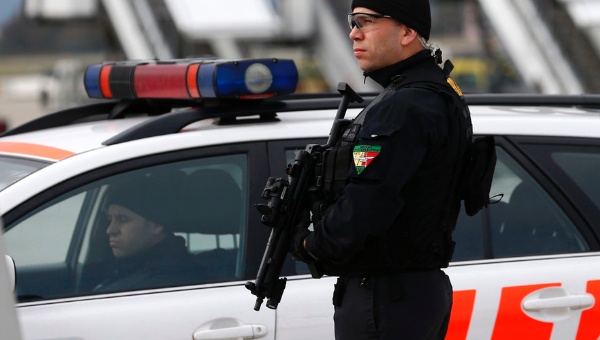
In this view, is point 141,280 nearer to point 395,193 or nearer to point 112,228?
point 112,228

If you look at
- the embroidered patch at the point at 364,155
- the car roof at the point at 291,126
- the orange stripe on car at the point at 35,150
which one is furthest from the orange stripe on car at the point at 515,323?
the orange stripe on car at the point at 35,150

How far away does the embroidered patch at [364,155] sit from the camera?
8.69 feet

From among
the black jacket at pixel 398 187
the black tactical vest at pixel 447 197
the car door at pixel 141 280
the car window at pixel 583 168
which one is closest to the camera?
the black jacket at pixel 398 187

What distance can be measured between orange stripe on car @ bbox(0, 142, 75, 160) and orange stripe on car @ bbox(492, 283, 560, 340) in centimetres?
137

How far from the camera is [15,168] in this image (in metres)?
3.41

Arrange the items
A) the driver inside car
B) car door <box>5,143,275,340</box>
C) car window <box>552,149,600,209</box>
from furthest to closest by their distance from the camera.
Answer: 1. car window <box>552,149,600,209</box>
2. the driver inside car
3. car door <box>5,143,275,340</box>

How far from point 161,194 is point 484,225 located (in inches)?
39.4

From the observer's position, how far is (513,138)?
3543 mm

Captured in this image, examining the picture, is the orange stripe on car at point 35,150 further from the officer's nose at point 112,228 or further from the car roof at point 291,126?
the officer's nose at point 112,228

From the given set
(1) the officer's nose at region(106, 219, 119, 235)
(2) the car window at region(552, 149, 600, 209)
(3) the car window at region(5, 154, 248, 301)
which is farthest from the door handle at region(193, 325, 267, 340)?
(2) the car window at region(552, 149, 600, 209)

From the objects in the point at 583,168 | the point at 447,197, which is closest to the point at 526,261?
the point at 583,168

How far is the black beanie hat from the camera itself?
9.13 feet

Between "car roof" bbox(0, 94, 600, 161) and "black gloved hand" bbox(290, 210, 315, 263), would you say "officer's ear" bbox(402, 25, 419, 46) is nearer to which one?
"black gloved hand" bbox(290, 210, 315, 263)

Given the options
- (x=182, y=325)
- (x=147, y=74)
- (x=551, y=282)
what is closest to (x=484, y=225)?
(x=551, y=282)
